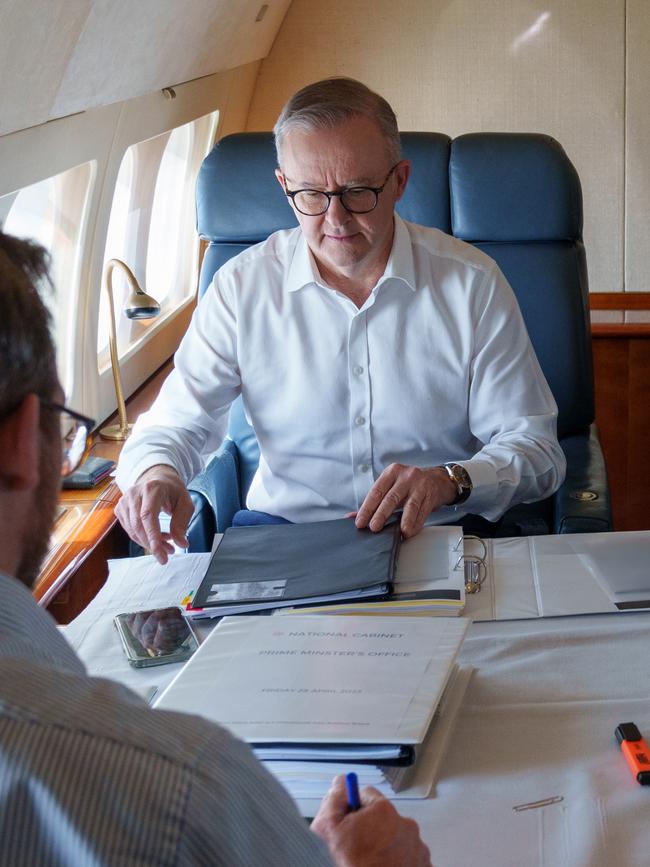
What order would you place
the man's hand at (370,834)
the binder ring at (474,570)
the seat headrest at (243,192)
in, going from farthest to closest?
the seat headrest at (243,192)
the binder ring at (474,570)
the man's hand at (370,834)

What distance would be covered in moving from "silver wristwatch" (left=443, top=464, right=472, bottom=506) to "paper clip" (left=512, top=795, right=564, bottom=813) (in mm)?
790

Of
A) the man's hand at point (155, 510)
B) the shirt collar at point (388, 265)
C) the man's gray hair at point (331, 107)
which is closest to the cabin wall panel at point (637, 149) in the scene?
the shirt collar at point (388, 265)

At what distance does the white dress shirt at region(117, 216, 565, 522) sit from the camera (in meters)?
2.00

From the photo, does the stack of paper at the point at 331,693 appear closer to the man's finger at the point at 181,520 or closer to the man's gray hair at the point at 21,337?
the man's finger at the point at 181,520

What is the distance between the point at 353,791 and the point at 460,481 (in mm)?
868

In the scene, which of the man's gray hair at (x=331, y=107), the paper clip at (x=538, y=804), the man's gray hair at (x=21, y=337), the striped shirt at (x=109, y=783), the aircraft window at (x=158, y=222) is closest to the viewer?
the striped shirt at (x=109, y=783)

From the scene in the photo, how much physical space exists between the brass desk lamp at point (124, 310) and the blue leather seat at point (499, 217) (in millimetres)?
206

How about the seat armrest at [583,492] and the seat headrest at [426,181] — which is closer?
the seat armrest at [583,492]

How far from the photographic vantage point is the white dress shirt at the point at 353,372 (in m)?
2.00

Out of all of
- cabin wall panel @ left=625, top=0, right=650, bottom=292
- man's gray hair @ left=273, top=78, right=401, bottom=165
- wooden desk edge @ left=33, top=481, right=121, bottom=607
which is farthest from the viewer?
cabin wall panel @ left=625, top=0, right=650, bottom=292

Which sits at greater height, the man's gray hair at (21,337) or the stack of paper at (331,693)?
the man's gray hair at (21,337)

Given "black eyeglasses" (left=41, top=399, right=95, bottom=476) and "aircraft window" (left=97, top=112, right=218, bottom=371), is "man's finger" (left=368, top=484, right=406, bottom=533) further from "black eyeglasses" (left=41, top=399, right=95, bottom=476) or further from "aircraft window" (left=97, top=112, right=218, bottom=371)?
"aircraft window" (left=97, top=112, right=218, bottom=371)

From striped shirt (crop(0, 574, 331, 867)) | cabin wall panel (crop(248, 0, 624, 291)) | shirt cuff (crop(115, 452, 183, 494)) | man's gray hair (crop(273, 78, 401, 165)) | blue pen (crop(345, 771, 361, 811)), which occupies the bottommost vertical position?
blue pen (crop(345, 771, 361, 811))

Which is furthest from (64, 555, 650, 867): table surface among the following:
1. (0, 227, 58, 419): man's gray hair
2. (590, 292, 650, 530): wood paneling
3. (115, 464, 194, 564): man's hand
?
(590, 292, 650, 530): wood paneling
